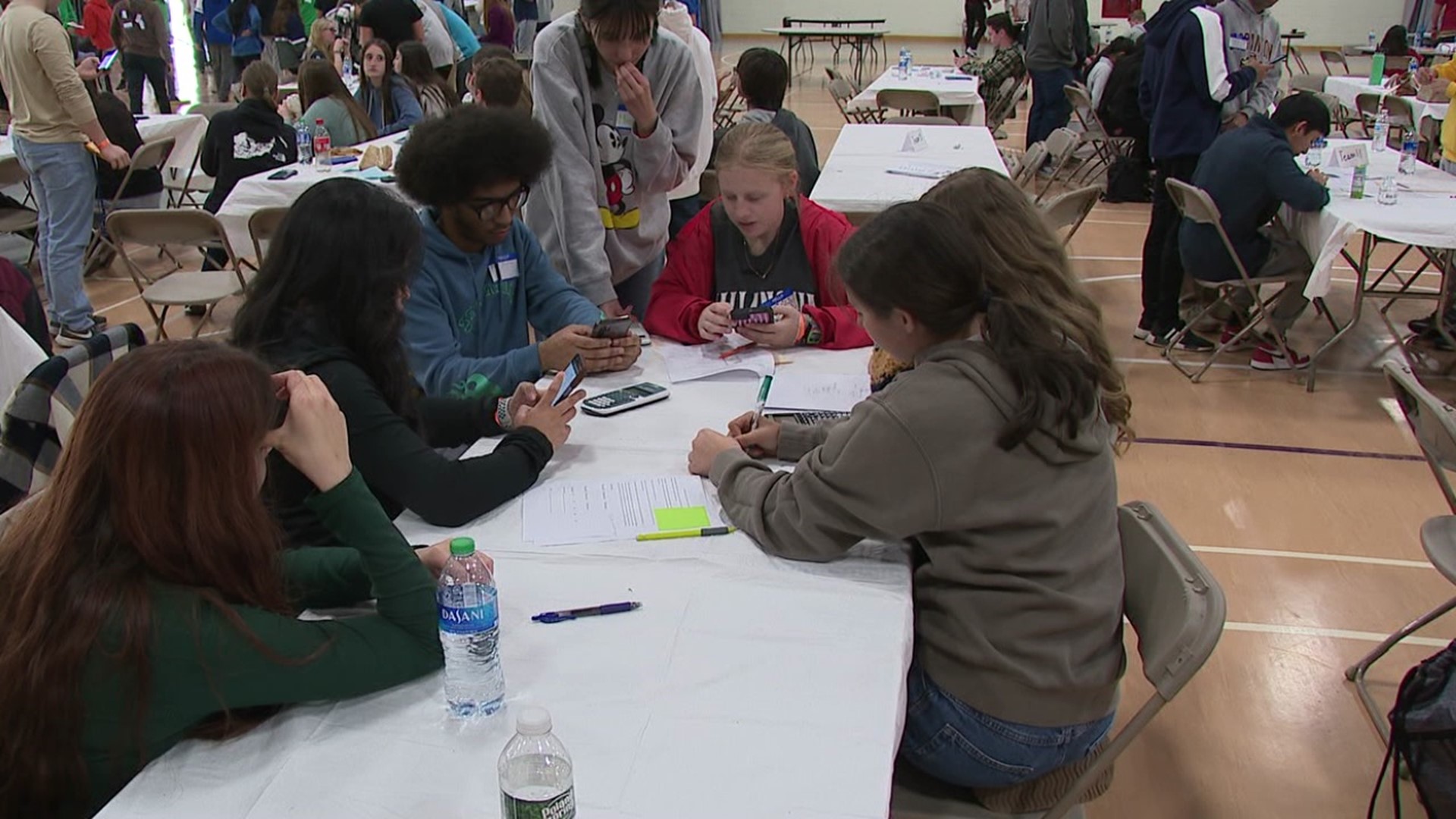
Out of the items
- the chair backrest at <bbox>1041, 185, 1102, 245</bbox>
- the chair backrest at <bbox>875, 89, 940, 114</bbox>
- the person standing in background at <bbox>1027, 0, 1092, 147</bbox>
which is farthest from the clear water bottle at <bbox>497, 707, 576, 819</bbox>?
the person standing in background at <bbox>1027, 0, 1092, 147</bbox>

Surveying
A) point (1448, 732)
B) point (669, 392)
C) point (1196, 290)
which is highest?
point (669, 392)

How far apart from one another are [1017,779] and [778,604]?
17.7 inches

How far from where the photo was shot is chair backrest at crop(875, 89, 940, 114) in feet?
25.2

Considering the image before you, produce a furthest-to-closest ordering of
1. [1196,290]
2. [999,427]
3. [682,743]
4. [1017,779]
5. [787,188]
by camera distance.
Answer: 1. [1196,290]
2. [787,188]
3. [1017,779]
4. [999,427]
5. [682,743]

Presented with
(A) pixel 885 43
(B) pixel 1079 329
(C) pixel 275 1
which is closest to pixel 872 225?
(B) pixel 1079 329

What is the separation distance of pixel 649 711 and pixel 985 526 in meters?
0.54

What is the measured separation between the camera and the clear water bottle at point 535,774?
1.02m

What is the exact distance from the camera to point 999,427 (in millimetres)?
1485

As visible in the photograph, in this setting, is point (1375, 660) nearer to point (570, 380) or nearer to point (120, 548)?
point (570, 380)

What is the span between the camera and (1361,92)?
7.88m

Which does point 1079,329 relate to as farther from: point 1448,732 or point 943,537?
point 1448,732

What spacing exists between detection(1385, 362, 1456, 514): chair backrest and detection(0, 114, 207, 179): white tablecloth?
6507 millimetres

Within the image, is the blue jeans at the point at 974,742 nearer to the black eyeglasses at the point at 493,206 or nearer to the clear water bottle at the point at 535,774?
the clear water bottle at the point at 535,774

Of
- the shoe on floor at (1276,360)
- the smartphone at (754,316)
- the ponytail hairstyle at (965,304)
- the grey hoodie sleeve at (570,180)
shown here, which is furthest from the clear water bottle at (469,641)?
the shoe on floor at (1276,360)
